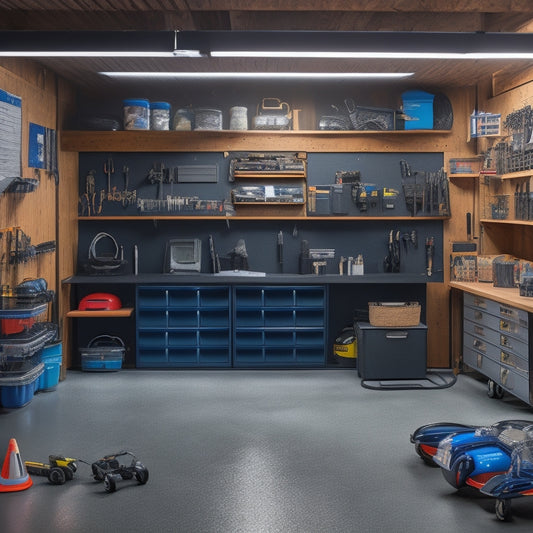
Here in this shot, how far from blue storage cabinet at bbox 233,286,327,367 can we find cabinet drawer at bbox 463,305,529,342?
1451 mm

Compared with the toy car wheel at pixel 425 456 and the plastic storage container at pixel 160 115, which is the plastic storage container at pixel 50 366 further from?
the toy car wheel at pixel 425 456

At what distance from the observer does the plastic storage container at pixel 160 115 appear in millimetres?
7402

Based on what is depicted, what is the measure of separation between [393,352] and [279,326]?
1.22m

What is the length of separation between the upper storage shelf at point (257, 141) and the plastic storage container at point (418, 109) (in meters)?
0.09

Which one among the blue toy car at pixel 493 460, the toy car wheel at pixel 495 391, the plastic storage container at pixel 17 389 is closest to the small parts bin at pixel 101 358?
the plastic storage container at pixel 17 389

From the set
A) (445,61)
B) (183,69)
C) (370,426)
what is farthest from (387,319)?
(183,69)

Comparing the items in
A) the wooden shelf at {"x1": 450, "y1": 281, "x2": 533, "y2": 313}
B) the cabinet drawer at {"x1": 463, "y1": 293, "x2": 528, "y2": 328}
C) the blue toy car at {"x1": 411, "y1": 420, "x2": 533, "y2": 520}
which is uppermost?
the wooden shelf at {"x1": 450, "y1": 281, "x2": 533, "y2": 313}

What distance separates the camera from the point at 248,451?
4742mm

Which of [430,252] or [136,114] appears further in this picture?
[430,252]

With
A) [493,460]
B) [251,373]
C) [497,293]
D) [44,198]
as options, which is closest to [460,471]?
[493,460]

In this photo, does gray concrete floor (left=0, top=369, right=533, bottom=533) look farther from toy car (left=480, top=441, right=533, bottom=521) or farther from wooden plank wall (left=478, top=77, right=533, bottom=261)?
wooden plank wall (left=478, top=77, right=533, bottom=261)

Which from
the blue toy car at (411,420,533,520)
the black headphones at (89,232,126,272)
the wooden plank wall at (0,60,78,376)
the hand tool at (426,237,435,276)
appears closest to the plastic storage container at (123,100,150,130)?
the wooden plank wall at (0,60,78,376)

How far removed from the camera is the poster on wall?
5.62 metres

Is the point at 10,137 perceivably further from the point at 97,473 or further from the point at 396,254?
the point at 396,254
